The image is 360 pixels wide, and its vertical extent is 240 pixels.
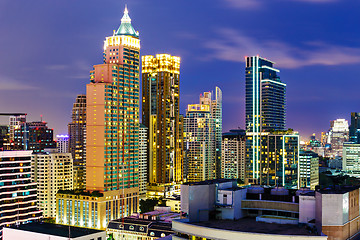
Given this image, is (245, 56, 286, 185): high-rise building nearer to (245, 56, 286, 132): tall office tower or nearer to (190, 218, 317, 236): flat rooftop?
(245, 56, 286, 132): tall office tower

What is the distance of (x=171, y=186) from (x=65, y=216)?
5469 cm

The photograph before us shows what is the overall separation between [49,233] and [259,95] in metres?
134

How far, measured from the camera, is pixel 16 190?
290 ft

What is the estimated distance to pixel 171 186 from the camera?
167m

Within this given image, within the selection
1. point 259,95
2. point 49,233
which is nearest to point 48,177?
point 49,233

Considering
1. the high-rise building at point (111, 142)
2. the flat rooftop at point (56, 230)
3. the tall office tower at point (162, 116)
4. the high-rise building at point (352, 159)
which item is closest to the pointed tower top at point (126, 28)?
the high-rise building at point (111, 142)

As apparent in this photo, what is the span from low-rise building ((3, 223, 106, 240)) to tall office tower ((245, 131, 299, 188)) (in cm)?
10828

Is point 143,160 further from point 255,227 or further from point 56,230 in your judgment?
point 255,227

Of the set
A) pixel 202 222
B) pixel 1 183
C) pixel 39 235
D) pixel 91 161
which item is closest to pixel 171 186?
pixel 91 161

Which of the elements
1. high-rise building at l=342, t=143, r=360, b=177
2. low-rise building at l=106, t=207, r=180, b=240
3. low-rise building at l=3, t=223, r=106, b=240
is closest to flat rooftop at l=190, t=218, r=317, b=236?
low-rise building at l=3, t=223, r=106, b=240

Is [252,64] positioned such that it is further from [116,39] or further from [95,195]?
[95,195]

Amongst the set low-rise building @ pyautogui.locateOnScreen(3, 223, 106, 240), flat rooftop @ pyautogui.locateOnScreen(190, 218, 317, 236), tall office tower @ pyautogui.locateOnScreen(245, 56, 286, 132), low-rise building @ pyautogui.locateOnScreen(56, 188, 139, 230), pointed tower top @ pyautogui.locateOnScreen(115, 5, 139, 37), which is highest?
pointed tower top @ pyautogui.locateOnScreen(115, 5, 139, 37)

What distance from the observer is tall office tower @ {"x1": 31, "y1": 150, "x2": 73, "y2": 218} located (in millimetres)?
142500

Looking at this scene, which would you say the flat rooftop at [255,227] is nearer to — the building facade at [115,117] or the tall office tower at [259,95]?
the building facade at [115,117]
